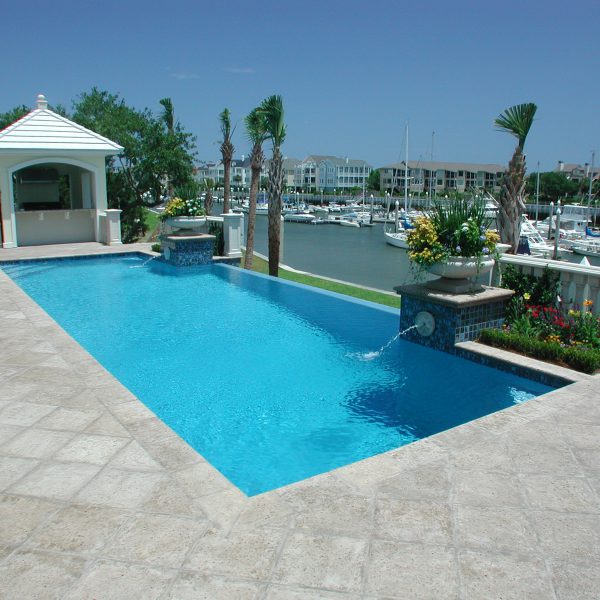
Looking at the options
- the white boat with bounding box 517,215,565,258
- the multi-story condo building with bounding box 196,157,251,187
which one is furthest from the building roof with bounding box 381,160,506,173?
the white boat with bounding box 517,215,565,258

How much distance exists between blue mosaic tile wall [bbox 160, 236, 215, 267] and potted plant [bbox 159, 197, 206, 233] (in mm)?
424

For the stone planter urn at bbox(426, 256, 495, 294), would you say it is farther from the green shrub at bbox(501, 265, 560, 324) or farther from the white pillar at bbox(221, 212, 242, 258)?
the white pillar at bbox(221, 212, 242, 258)

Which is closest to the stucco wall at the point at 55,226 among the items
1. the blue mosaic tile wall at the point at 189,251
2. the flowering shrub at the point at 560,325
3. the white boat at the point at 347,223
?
the blue mosaic tile wall at the point at 189,251

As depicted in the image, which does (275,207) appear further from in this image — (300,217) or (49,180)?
(300,217)

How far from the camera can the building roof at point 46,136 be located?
17.7 m

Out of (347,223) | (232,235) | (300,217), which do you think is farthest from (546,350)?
(300,217)

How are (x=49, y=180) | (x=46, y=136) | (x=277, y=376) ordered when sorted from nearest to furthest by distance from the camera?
1. (x=277, y=376)
2. (x=46, y=136)
3. (x=49, y=180)

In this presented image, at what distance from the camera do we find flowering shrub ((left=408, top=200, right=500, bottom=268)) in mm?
7809

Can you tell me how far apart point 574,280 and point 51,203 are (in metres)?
18.6

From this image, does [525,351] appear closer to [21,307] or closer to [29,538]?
[29,538]

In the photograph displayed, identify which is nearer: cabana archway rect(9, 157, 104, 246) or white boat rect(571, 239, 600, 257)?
cabana archway rect(9, 157, 104, 246)

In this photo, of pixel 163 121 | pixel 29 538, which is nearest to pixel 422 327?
pixel 29 538

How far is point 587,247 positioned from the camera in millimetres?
46375

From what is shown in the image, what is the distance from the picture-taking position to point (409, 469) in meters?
4.17
